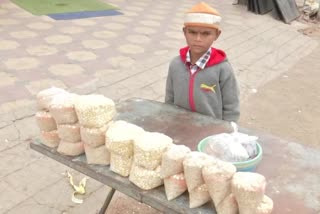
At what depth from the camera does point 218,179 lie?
1420mm

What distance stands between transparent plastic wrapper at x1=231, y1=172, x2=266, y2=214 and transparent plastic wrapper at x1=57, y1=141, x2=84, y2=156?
0.75 meters

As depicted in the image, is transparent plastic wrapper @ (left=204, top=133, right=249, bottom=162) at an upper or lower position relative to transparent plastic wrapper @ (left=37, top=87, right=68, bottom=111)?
lower

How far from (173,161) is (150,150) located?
0.34 ft

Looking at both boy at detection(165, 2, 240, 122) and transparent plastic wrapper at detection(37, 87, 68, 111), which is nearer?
transparent plastic wrapper at detection(37, 87, 68, 111)

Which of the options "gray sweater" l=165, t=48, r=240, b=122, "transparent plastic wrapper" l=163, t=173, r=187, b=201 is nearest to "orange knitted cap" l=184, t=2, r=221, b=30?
"gray sweater" l=165, t=48, r=240, b=122

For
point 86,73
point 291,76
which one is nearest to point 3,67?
point 86,73

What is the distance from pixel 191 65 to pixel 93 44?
3.57 m

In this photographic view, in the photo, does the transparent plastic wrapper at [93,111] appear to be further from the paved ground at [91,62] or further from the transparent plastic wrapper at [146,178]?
the paved ground at [91,62]

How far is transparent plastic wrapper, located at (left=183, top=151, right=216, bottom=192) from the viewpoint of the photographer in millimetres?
1473

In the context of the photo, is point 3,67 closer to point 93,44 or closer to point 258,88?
point 93,44

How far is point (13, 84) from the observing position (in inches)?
171

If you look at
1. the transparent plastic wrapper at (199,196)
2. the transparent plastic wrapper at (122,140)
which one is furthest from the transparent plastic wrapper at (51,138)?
the transparent plastic wrapper at (199,196)

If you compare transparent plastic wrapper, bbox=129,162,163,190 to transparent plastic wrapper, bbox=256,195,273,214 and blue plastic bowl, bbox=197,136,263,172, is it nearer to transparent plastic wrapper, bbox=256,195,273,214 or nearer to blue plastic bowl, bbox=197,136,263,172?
blue plastic bowl, bbox=197,136,263,172

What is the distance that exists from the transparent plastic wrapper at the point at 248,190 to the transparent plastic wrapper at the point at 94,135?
61 centimetres
